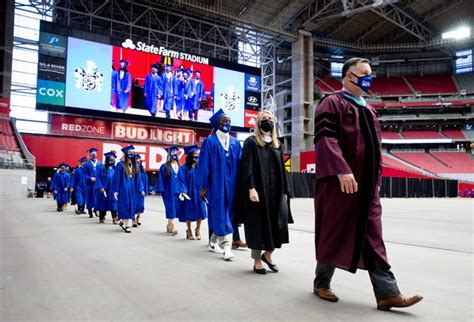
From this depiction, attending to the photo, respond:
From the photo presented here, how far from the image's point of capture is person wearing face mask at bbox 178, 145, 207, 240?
6844 mm

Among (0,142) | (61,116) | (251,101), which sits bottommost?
(0,142)

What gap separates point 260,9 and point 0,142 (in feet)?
70.0

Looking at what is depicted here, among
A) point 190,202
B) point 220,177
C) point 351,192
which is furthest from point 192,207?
point 351,192

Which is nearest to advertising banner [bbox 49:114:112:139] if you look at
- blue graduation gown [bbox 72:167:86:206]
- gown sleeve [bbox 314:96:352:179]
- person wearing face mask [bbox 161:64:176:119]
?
person wearing face mask [bbox 161:64:176:119]

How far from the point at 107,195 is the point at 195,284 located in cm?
703

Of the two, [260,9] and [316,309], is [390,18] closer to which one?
[260,9]

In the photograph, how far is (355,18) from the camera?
1387 inches

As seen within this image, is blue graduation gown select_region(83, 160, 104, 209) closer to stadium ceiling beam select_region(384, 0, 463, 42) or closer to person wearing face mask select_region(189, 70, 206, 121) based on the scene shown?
person wearing face mask select_region(189, 70, 206, 121)

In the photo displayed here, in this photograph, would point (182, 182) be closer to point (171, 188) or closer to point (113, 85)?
point (171, 188)

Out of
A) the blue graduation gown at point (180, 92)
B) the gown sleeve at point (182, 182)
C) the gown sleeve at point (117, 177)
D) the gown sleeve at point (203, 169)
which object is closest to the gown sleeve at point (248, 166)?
the gown sleeve at point (203, 169)

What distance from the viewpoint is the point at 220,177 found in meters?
4.98

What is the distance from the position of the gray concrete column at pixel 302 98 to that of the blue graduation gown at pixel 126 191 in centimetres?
2693

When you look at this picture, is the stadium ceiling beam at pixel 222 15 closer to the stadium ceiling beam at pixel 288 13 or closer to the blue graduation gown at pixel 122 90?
the stadium ceiling beam at pixel 288 13

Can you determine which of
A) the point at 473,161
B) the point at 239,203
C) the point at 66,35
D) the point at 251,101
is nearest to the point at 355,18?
the point at 251,101
